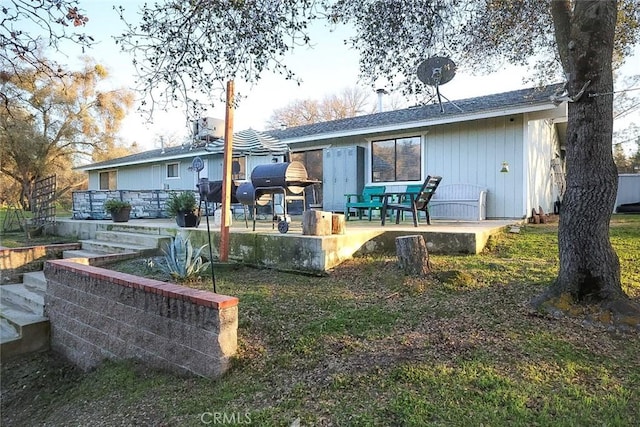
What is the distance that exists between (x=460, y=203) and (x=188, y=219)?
553 cm

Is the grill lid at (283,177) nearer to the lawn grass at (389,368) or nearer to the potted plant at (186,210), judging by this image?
the potted plant at (186,210)

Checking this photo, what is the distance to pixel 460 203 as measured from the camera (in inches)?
339

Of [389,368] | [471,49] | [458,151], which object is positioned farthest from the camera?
[458,151]

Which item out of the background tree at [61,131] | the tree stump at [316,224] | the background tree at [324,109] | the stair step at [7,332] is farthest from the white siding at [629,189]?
the background tree at [61,131]

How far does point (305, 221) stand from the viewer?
16.2ft

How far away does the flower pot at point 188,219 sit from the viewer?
22.0 feet

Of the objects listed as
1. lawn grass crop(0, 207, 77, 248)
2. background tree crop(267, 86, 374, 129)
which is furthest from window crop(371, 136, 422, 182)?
background tree crop(267, 86, 374, 129)

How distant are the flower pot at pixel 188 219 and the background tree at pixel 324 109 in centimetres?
2035


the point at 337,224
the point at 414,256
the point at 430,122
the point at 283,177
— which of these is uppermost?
the point at 430,122

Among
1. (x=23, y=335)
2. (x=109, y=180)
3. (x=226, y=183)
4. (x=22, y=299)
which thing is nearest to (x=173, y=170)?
(x=109, y=180)

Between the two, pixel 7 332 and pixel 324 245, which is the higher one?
pixel 324 245

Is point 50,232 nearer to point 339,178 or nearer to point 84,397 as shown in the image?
point 339,178

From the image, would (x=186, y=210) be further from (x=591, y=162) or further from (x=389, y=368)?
(x=591, y=162)

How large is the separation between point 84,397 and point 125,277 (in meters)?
1.02
